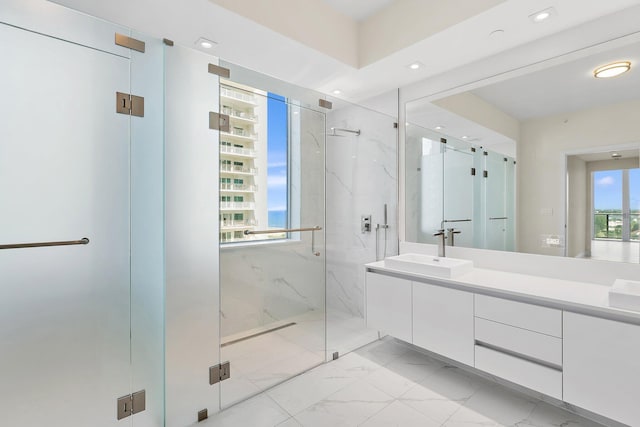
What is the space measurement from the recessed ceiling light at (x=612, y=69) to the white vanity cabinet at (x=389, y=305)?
1.84m

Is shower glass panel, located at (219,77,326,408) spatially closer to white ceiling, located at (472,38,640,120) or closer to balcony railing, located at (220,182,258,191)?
balcony railing, located at (220,182,258,191)

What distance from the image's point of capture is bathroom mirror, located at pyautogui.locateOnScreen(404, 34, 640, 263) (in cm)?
195

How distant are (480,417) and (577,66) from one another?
234 cm

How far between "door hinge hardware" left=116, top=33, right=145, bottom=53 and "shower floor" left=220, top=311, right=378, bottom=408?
179 centimetres

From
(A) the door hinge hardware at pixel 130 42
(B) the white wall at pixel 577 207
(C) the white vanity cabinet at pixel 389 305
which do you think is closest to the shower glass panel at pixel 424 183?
(C) the white vanity cabinet at pixel 389 305

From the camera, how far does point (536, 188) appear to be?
229cm

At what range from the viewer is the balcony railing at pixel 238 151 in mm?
2016

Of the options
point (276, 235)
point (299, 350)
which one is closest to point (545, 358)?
point (299, 350)

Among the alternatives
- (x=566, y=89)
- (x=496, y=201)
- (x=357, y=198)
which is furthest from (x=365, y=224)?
(x=566, y=89)

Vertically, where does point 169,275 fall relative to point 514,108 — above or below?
below

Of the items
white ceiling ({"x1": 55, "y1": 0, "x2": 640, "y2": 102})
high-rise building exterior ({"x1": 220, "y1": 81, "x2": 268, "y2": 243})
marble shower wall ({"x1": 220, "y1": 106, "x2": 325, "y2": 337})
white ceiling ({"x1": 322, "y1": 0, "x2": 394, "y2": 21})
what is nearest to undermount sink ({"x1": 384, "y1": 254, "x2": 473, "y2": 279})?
marble shower wall ({"x1": 220, "y1": 106, "x2": 325, "y2": 337})

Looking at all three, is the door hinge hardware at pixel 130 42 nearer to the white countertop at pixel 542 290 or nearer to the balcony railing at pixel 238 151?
the balcony railing at pixel 238 151

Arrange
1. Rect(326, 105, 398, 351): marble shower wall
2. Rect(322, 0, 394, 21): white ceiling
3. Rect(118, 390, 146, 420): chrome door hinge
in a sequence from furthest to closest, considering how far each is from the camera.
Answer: Rect(326, 105, 398, 351): marble shower wall < Rect(322, 0, 394, 21): white ceiling < Rect(118, 390, 146, 420): chrome door hinge

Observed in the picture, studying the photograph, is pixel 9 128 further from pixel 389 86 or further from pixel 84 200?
pixel 389 86
